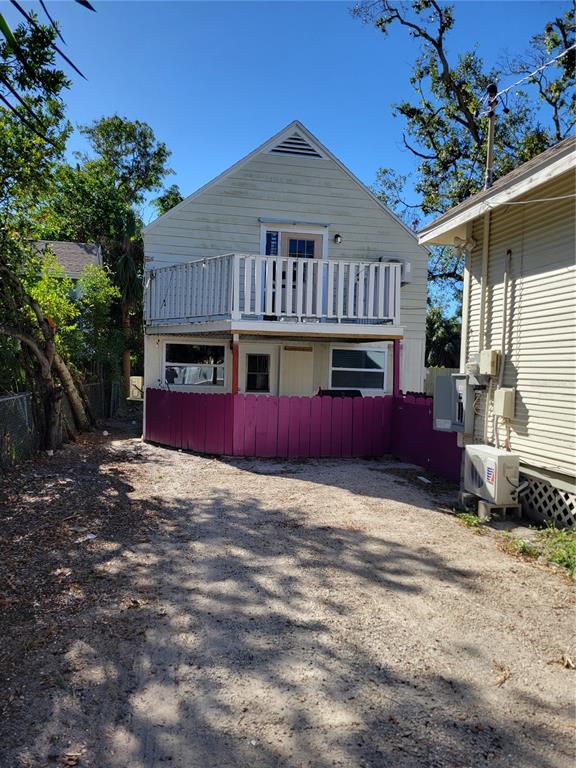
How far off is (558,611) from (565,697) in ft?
3.70

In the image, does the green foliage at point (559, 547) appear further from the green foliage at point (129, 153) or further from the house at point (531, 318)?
the green foliage at point (129, 153)

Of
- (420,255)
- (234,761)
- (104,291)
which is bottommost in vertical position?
(234,761)

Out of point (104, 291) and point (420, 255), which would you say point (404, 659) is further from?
point (104, 291)

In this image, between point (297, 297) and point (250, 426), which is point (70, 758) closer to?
point (250, 426)

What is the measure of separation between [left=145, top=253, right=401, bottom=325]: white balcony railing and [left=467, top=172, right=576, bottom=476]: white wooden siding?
3158 mm

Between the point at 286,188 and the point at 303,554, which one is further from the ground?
the point at 286,188

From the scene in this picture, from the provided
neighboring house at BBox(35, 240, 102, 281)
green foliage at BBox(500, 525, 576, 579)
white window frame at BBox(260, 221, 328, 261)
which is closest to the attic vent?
white window frame at BBox(260, 221, 328, 261)

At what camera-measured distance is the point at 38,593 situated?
156 inches

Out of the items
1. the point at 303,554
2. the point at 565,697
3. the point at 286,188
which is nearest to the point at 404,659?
the point at 565,697

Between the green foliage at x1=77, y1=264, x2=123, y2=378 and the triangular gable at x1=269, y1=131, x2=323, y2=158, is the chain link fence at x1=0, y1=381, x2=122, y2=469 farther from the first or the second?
the triangular gable at x1=269, y1=131, x2=323, y2=158

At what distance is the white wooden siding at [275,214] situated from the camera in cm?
1229

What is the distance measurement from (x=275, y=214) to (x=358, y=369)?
14.0 feet

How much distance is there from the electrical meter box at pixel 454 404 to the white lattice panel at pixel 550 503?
137 cm

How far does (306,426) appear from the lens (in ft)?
32.0
